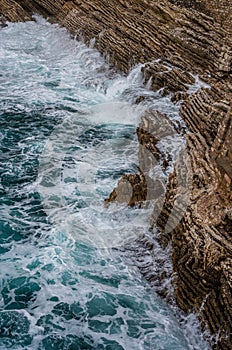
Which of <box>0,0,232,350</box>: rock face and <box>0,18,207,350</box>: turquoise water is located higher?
<box>0,0,232,350</box>: rock face

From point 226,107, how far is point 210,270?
2129 mm

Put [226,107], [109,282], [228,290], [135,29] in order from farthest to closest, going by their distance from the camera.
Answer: [135,29] < [226,107] < [109,282] < [228,290]

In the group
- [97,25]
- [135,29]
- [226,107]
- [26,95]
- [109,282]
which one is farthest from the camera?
[97,25]

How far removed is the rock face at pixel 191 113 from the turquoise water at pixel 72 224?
35 centimetres

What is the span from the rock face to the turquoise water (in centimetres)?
35

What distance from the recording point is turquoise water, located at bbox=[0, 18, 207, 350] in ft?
14.7

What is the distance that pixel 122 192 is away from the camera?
6105 mm

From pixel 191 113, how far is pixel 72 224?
2686mm

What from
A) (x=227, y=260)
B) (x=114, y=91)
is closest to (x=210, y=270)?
(x=227, y=260)

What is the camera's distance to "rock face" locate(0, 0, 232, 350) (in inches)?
179

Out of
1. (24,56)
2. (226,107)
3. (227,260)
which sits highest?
(226,107)

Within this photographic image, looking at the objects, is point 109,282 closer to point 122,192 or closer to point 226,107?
point 122,192

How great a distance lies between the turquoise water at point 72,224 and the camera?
449cm

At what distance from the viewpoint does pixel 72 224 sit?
5.93 m
